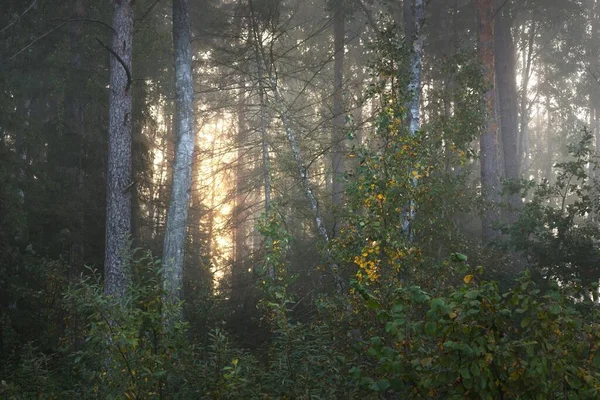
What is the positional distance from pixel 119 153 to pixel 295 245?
8.06 m

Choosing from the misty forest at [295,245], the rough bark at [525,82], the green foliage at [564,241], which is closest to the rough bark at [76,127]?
the misty forest at [295,245]

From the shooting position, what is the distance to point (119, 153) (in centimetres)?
1218

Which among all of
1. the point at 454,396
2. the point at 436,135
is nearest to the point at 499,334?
the point at 454,396

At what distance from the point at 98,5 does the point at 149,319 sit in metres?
13.9

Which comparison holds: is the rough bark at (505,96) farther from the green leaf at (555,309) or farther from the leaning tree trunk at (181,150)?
the green leaf at (555,309)

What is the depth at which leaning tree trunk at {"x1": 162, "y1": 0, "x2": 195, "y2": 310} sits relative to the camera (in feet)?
42.1

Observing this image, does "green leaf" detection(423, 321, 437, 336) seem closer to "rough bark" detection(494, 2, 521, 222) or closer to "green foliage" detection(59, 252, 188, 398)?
"green foliage" detection(59, 252, 188, 398)

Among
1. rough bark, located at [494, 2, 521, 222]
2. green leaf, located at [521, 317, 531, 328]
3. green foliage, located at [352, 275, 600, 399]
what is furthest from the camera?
rough bark, located at [494, 2, 521, 222]

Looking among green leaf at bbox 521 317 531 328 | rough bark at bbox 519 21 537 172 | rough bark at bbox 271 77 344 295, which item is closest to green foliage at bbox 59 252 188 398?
green leaf at bbox 521 317 531 328

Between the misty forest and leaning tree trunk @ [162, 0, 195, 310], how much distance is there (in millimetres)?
48

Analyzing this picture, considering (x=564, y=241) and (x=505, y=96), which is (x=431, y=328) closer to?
(x=564, y=241)

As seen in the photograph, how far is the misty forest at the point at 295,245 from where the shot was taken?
14.5 feet

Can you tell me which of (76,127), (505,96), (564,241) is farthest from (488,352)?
(505,96)

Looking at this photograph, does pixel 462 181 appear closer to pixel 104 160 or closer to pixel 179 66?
pixel 179 66
